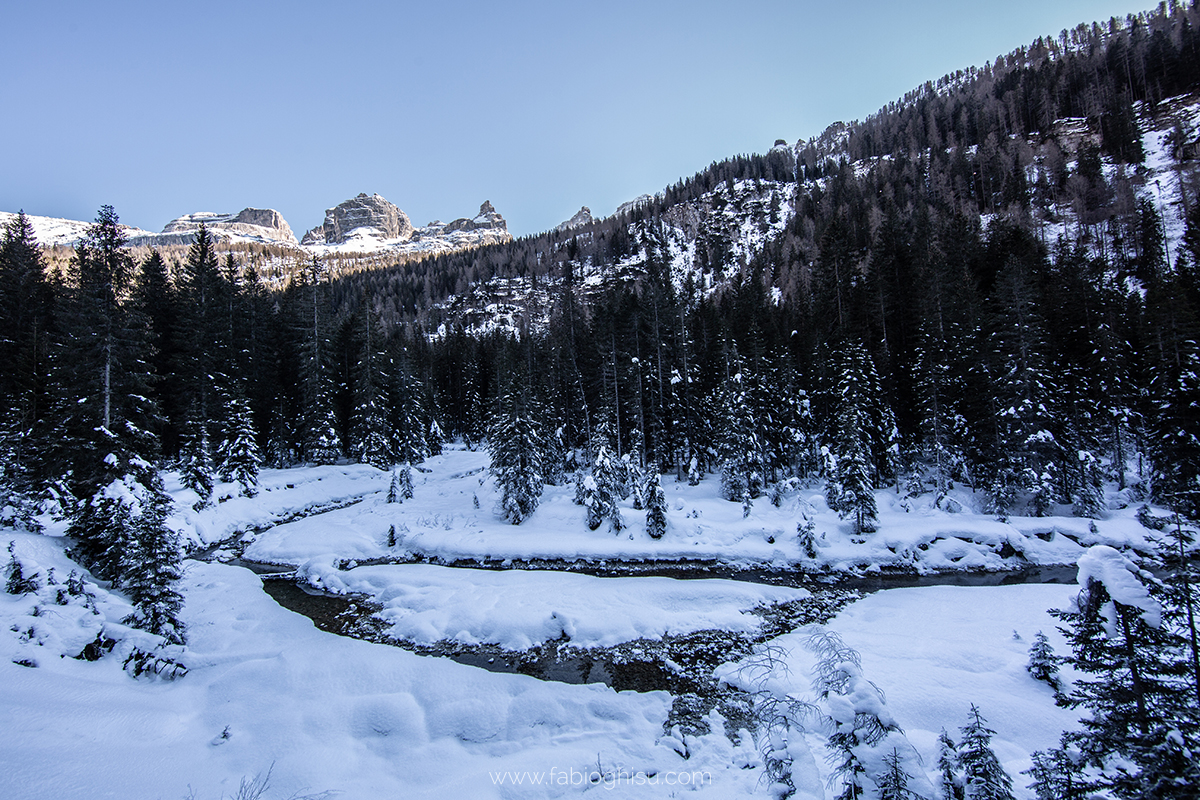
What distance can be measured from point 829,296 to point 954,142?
10731cm

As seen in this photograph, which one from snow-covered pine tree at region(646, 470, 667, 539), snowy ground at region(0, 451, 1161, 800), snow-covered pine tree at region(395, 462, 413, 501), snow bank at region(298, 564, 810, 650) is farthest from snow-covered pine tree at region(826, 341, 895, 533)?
snow-covered pine tree at region(395, 462, 413, 501)

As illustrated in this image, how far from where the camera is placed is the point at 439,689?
10492 millimetres

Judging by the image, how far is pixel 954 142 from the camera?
400 ft

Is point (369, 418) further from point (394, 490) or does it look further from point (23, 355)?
point (23, 355)

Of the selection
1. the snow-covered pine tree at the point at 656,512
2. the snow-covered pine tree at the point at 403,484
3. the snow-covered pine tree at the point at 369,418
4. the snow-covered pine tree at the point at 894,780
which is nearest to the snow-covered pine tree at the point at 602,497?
the snow-covered pine tree at the point at 656,512

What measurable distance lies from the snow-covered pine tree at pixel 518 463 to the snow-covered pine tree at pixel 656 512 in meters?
7.31

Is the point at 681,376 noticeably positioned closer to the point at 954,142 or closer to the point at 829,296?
the point at 829,296

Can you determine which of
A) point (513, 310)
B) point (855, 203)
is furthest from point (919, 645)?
point (513, 310)

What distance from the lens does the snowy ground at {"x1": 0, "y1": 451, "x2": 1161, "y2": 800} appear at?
24.2 feet

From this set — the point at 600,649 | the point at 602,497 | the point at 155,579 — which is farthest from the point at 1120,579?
the point at 602,497

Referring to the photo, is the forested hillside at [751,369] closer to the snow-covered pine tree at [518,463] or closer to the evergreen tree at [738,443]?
the evergreen tree at [738,443]

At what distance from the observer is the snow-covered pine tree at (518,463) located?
28.1m

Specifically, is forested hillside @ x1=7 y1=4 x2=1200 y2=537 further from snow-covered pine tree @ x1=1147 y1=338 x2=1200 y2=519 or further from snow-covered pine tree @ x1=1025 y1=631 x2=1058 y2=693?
snow-covered pine tree @ x1=1025 y1=631 x2=1058 y2=693

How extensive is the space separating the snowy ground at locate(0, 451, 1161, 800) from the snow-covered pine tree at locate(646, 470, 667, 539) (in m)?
7.18
